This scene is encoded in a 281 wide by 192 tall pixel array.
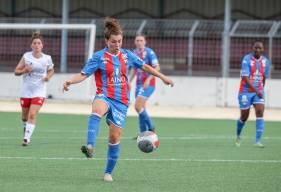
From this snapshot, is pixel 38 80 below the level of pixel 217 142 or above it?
above

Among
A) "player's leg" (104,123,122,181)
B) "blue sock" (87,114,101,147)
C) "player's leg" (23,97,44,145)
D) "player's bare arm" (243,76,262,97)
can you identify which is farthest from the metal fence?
"blue sock" (87,114,101,147)

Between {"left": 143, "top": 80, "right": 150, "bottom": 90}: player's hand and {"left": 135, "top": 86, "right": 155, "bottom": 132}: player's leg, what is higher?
{"left": 143, "top": 80, "right": 150, "bottom": 90}: player's hand

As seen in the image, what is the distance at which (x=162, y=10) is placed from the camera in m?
40.9

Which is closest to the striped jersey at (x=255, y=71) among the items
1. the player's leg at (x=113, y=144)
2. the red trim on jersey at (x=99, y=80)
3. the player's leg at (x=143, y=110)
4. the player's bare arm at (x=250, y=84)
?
the player's bare arm at (x=250, y=84)

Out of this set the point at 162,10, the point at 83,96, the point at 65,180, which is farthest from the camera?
the point at 162,10

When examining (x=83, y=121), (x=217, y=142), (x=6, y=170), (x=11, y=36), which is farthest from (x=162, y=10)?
(x=6, y=170)

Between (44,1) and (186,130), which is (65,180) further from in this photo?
(44,1)

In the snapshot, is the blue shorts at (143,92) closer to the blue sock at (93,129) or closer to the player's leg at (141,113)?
the player's leg at (141,113)

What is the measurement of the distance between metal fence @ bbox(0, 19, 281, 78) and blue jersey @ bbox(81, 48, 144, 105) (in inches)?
762

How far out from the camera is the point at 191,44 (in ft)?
106

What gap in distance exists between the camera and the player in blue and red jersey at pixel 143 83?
766 inches

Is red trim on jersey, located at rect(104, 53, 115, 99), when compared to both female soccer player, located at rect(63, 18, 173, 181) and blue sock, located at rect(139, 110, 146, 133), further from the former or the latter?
blue sock, located at rect(139, 110, 146, 133)

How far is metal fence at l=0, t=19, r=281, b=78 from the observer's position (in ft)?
106

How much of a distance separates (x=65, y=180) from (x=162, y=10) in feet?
96.8
